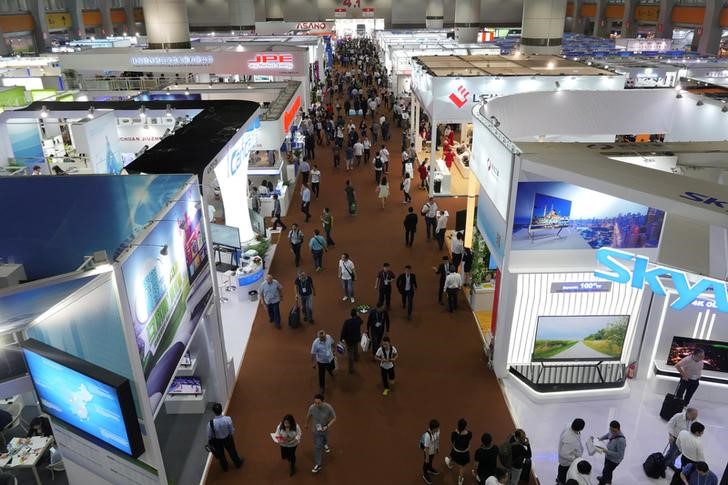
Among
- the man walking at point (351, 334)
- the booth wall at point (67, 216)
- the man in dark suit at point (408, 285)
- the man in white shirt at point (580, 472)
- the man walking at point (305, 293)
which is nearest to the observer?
the man in white shirt at point (580, 472)

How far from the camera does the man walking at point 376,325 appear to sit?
8.30m

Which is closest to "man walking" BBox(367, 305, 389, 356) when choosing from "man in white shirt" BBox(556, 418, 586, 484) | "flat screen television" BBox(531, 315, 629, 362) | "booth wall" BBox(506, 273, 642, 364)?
"booth wall" BBox(506, 273, 642, 364)

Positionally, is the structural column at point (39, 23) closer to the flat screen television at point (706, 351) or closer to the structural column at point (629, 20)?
the structural column at point (629, 20)

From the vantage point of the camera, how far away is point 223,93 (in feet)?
57.0

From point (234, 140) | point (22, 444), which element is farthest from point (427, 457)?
point (234, 140)

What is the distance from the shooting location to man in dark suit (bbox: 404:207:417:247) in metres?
11.9

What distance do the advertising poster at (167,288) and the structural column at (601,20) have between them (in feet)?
163

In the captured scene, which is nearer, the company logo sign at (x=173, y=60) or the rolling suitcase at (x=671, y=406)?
the rolling suitcase at (x=671, y=406)

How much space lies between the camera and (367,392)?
307 inches

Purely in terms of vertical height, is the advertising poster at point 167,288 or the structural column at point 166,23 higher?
the structural column at point 166,23

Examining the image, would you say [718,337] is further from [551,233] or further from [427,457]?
[427,457]

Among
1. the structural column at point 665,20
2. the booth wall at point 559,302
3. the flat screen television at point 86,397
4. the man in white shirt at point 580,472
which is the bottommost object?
the man in white shirt at point 580,472

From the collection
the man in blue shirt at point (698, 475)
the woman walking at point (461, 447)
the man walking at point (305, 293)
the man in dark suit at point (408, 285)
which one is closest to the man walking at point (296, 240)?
the man walking at point (305, 293)

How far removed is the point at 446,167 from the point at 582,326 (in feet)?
29.3
